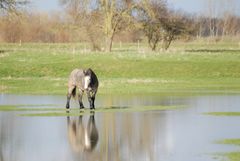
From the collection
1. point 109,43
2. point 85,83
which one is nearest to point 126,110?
point 85,83

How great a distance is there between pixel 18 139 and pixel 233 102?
12765 mm

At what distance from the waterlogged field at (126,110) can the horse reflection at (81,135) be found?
0.02 meters

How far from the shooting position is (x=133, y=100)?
1224 inches

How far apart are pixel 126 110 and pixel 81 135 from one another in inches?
259

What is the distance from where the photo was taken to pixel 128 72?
1837 inches

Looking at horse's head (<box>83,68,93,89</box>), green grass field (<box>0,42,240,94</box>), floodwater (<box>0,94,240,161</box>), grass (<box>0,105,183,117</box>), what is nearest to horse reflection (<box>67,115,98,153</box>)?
floodwater (<box>0,94,240,161</box>)

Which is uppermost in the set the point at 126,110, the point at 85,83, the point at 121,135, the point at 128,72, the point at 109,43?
the point at 109,43

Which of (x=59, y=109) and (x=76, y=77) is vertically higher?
(x=76, y=77)

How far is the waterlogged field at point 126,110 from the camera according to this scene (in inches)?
668

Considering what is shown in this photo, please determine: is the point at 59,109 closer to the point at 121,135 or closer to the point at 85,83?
the point at 85,83

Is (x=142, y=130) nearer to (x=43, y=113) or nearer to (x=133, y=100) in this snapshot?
(x=43, y=113)

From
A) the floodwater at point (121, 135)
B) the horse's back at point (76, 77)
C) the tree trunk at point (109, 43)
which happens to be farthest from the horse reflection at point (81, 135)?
the tree trunk at point (109, 43)

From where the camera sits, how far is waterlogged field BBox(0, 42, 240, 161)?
17.0 metres

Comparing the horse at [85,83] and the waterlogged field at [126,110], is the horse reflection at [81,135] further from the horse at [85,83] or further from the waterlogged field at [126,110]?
the horse at [85,83]
